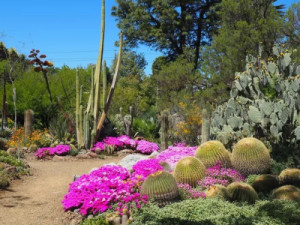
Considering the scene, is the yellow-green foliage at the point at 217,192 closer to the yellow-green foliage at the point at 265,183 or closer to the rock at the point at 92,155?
the yellow-green foliage at the point at 265,183

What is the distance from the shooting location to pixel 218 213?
4.58 metres

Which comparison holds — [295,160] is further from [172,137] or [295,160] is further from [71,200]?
[172,137]

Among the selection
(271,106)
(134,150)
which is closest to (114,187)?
(271,106)

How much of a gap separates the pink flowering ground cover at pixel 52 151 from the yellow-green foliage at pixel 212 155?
19.0 feet

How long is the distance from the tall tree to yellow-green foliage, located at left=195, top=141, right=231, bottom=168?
17832 millimetres

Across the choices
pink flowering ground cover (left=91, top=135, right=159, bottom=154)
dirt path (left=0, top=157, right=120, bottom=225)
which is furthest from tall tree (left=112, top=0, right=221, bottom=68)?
dirt path (left=0, top=157, right=120, bottom=225)

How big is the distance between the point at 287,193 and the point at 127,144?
815cm

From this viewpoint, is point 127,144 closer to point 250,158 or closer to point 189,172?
point 250,158

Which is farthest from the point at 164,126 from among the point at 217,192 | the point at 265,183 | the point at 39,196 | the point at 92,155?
the point at 217,192

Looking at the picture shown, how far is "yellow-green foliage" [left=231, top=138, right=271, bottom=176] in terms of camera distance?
21.6 feet

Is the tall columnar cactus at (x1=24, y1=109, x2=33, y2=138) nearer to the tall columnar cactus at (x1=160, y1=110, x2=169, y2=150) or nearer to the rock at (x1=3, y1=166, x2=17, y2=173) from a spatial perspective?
the rock at (x1=3, y1=166, x2=17, y2=173)

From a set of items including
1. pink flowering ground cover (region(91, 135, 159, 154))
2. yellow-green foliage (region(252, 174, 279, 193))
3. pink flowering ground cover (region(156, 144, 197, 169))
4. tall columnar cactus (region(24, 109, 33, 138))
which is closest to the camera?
yellow-green foliage (region(252, 174, 279, 193))

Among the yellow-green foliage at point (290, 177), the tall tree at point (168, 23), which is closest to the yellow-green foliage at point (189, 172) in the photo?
the yellow-green foliage at point (290, 177)

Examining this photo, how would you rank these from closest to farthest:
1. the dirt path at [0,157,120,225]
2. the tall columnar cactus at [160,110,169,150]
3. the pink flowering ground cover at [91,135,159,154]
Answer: the dirt path at [0,157,120,225], the tall columnar cactus at [160,110,169,150], the pink flowering ground cover at [91,135,159,154]
